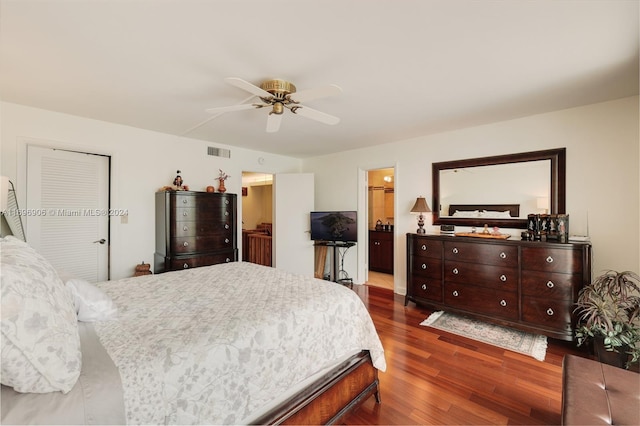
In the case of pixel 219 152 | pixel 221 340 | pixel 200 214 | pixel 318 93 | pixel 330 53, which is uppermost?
pixel 330 53

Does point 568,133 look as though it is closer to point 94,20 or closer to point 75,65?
point 94,20

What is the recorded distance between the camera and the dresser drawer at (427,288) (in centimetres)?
348

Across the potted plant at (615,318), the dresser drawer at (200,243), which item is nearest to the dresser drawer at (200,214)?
the dresser drawer at (200,243)

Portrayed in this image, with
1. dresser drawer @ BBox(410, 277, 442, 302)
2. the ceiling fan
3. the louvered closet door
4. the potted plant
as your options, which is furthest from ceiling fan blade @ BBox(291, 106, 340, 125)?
the louvered closet door

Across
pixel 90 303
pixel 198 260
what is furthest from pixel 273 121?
pixel 198 260

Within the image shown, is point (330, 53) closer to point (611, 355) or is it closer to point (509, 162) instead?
point (509, 162)

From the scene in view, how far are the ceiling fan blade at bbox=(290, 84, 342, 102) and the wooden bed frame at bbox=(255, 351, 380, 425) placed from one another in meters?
1.82

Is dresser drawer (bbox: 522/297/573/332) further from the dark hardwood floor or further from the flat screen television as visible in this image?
the flat screen television

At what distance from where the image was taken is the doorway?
5.61 meters

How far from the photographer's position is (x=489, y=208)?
3570 mm

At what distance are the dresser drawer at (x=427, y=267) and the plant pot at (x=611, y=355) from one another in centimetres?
146

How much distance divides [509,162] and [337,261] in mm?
3122

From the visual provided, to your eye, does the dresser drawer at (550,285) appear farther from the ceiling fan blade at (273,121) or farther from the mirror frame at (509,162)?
the ceiling fan blade at (273,121)

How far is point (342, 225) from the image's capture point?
4812 millimetres
